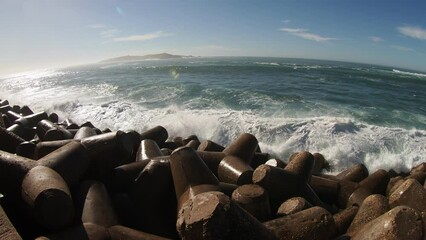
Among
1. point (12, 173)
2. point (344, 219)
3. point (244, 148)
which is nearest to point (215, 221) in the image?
point (344, 219)

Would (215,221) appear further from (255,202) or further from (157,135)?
(157,135)

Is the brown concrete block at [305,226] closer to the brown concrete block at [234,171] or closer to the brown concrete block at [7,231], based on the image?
the brown concrete block at [234,171]

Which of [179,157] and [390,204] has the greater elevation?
[179,157]

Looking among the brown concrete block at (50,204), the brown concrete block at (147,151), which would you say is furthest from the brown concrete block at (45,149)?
the brown concrete block at (50,204)

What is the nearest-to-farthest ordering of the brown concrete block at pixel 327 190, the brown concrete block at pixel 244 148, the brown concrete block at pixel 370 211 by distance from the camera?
the brown concrete block at pixel 370 211 < the brown concrete block at pixel 327 190 < the brown concrete block at pixel 244 148

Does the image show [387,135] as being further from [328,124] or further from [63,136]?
[63,136]

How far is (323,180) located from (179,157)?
2690mm

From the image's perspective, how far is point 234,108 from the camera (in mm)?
15812

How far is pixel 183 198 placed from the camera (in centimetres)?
425

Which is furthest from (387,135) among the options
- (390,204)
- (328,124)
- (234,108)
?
(390,204)

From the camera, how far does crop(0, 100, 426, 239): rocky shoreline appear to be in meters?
2.98

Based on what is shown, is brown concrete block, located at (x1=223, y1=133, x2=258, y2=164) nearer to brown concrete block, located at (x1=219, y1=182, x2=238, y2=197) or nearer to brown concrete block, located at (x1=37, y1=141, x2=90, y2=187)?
brown concrete block, located at (x1=219, y1=182, x2=238, y2=197)

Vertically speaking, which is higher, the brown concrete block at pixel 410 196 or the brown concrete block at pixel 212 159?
the brown concrete block at pixel 410 196

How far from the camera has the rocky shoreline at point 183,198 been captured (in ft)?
9.78
